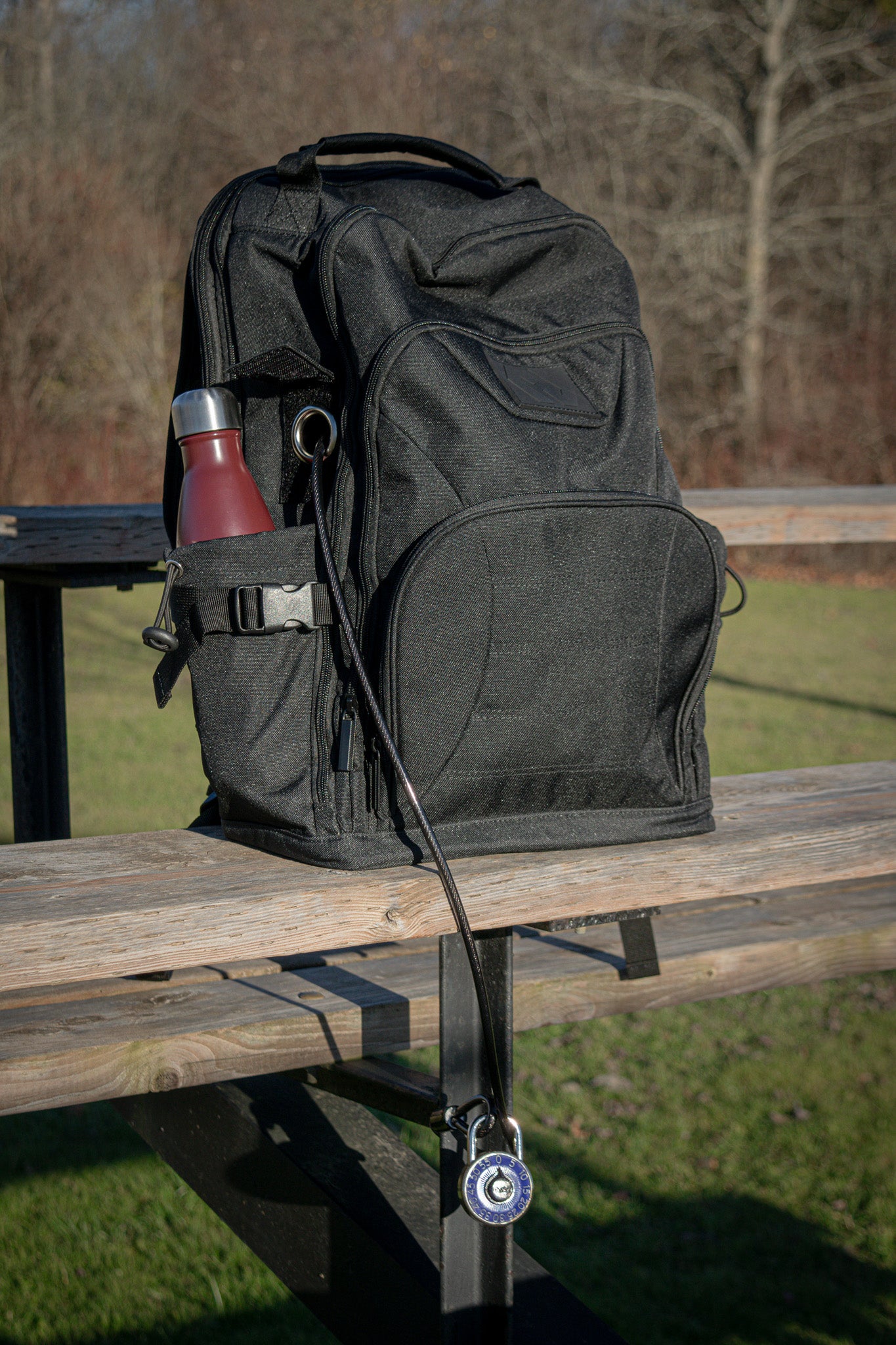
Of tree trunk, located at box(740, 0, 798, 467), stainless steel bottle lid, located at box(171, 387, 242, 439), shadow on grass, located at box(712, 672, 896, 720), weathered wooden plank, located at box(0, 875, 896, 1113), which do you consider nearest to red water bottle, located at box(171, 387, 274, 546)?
stainless steel bottle lid, located at box(171, 387, 242, 439)

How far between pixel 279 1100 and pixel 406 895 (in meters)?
0.62

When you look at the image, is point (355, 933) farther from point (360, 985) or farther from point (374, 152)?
point (374, 152)

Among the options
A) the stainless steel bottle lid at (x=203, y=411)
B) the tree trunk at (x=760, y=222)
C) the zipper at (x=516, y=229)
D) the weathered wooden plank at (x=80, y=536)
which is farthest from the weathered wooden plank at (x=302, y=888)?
the tree trunk at (x=760, y=222)

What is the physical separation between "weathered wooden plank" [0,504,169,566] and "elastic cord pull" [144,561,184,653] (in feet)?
2.30

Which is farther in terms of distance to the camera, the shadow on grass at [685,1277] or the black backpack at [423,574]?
the shadow on grass at [685,1277]

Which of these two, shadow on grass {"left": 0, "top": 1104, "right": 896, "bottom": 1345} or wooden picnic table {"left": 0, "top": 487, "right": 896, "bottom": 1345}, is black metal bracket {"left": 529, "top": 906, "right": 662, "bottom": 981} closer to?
wooden picnic table {"left": 0, "top": 487, "right": 896, "bottom": 1345}

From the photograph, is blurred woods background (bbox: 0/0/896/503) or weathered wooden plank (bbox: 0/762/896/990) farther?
blurred woods background (bbox: 0/0/896/503)

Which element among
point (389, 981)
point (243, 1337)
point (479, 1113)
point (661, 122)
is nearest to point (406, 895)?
point (479, 1113)

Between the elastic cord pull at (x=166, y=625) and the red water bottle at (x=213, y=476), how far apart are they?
0.16 feet

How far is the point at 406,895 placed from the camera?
115 cm

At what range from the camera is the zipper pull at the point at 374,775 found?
48.3 inches

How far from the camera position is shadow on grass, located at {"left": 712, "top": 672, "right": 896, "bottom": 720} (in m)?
6.64

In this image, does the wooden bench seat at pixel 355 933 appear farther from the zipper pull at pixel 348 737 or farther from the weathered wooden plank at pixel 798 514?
the weathered wooden plank at pixel 798 514

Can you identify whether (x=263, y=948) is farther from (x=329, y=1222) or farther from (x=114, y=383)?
(x=114, y=383)
